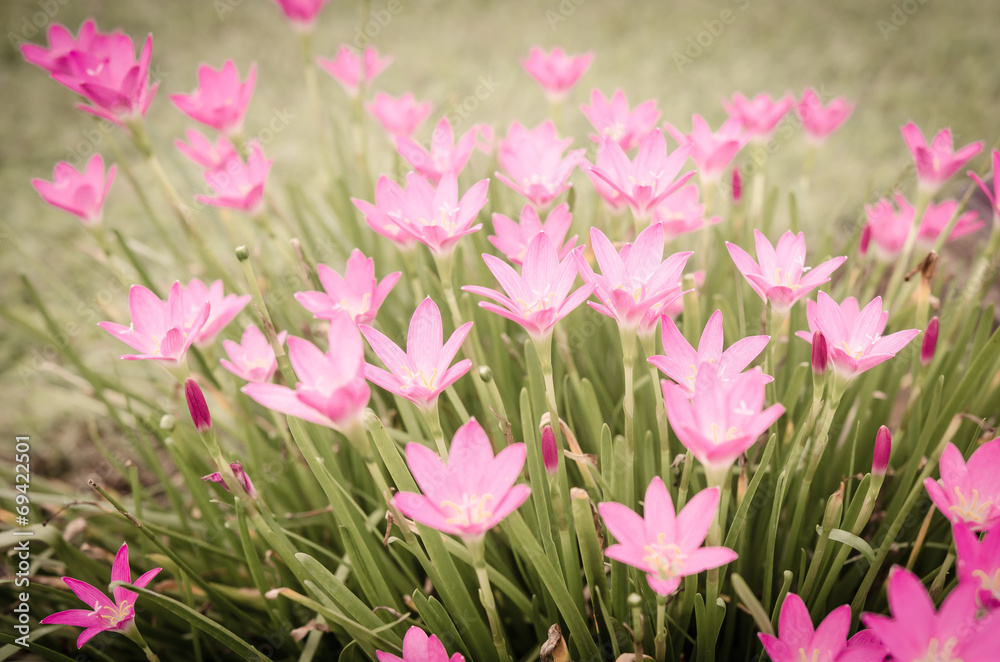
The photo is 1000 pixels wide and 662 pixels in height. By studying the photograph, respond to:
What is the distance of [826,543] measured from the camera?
3.36 feet

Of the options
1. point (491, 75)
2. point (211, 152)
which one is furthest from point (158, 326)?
point (491, 75)

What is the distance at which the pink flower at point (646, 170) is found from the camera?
1167 millimetres

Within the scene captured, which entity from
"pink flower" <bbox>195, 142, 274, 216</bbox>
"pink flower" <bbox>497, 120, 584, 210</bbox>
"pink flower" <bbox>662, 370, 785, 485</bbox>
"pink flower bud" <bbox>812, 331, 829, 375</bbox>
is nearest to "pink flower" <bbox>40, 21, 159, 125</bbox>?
"pink flower" <bbox>195, 142, 274, 216</bbox>

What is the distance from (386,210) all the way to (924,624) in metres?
1.03

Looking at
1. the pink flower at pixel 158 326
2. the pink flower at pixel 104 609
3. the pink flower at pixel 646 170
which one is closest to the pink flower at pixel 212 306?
the pink flower at pixel 158 326

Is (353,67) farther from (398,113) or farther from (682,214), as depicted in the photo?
(682,214)

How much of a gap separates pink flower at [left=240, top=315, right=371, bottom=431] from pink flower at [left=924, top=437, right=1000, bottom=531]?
784 millimetres

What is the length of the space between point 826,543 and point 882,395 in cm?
52

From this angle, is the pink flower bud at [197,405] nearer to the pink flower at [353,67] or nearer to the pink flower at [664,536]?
the pink flower at [664,536]

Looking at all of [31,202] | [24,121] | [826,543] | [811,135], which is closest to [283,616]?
[826,543]

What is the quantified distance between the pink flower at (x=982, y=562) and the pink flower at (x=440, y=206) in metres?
0.84

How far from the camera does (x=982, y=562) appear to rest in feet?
2.66

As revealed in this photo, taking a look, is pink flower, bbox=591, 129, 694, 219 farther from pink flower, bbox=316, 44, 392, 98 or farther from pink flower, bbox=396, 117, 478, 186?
pink flower, bbox=316, 44, 392, 98

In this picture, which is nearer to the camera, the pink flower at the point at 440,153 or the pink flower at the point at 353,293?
the pink flower at the point at 353,293
